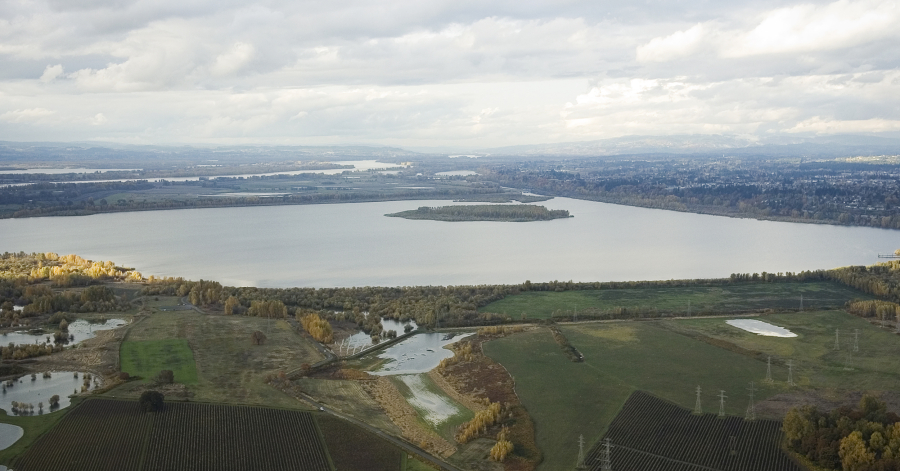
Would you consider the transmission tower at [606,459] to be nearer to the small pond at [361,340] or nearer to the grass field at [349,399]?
the grass field at [349,399]

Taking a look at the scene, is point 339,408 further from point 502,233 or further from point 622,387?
point 502,233

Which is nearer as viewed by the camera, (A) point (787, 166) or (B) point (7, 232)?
(B) point (7, 232)

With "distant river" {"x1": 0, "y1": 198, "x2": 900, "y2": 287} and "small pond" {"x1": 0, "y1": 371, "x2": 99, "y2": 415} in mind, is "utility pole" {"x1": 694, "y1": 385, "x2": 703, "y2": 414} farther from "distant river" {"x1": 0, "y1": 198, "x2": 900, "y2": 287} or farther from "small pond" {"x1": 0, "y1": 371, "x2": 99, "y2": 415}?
"distant river" {"x1": 0, "y1": 198, "x2": 900, "y2": 287}

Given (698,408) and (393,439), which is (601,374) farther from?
(393,439)

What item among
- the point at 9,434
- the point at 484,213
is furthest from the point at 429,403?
the point at 484,213

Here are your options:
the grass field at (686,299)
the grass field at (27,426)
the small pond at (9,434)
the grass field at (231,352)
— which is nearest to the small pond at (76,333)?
the grass field at (231,352)

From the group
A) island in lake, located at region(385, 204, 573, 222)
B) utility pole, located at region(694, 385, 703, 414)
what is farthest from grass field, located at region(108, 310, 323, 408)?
island in lake, located at region(385, 204, 573, 222)

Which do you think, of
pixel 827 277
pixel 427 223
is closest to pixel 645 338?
pixel 827 277

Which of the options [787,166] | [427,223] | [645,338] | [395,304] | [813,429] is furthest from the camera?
[787,166]
